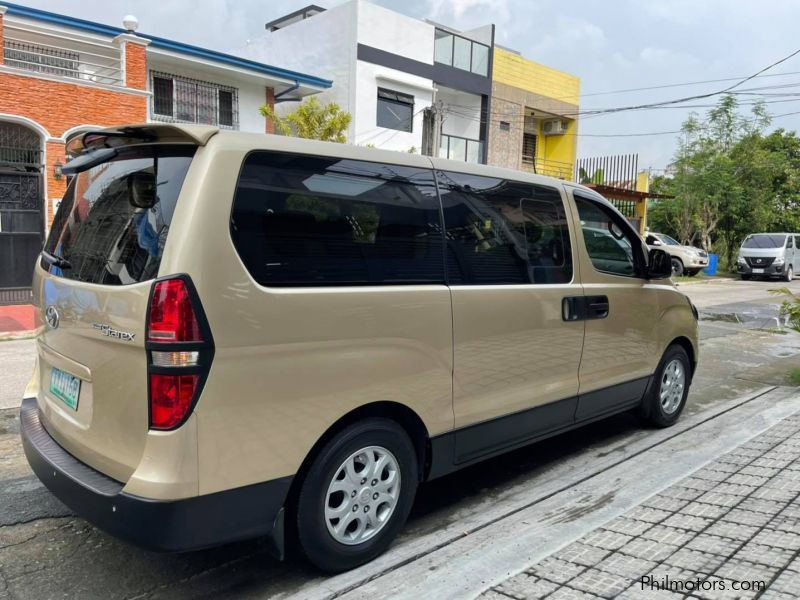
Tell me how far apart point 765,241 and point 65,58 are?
77.9 ft

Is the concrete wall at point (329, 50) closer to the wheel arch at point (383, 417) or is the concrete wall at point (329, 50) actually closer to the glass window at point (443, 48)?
the glass window at point (443, 48)

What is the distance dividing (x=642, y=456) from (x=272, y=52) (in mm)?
21354

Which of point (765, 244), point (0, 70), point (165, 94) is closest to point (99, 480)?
point (0, 70)

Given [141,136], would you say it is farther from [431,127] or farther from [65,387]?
[431,127]

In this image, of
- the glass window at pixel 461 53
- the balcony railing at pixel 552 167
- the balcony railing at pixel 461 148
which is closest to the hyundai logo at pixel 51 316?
the balcony railing at pixel 461 148

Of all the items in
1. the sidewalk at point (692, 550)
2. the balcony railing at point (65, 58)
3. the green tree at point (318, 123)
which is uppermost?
the balcony railing at point (65, 58)

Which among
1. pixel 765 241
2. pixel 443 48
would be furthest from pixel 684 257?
pixel 443 48

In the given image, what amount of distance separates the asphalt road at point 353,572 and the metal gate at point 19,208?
27.3ft

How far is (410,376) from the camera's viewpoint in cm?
298

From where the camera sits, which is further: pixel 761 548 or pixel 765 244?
pixel 765 244

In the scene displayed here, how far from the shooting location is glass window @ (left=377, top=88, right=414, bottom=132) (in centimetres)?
2025

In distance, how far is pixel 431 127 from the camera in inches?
822

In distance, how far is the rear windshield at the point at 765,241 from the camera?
23594mm

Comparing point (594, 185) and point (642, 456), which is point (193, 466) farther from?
point (594, 185)
